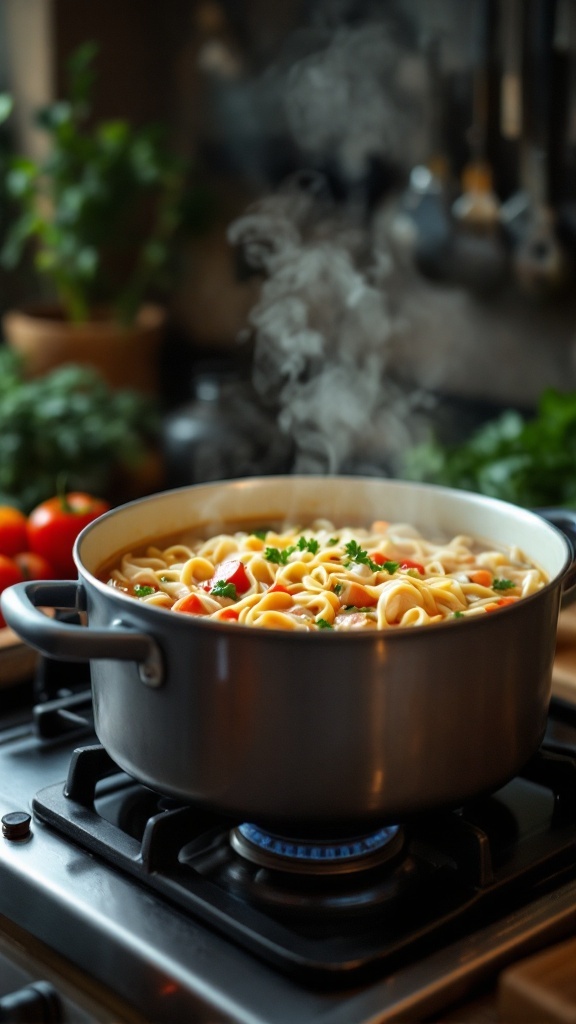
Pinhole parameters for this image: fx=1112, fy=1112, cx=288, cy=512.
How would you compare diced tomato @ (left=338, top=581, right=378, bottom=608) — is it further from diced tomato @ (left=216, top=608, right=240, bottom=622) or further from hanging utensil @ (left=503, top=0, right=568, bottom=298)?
hanging utensil @ (left=503, top=0, right=568, bottom=298)

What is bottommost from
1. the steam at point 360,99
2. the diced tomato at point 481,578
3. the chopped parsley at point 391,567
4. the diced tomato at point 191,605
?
the diced tomato at point 481,578

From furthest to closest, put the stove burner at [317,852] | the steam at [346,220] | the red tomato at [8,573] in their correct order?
the steam at [346,220]
the red tomato at [8,573]
the stove burner at [317,852]

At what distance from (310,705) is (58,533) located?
1212 millimetres

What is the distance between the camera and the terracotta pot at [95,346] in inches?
133

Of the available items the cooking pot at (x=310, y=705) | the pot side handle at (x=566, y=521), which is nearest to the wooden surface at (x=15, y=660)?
the cooking pot at (x=310, y=705)

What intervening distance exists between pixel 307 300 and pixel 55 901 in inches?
91.6

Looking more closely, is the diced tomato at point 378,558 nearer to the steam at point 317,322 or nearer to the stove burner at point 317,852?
the stove burner at point 317,852

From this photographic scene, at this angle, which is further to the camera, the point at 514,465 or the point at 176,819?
the point at 514,465

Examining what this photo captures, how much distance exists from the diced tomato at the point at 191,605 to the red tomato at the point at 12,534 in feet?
3.14

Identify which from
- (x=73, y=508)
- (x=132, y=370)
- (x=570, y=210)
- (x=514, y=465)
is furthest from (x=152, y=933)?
(x=132, y=370)

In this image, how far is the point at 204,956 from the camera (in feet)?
3.07

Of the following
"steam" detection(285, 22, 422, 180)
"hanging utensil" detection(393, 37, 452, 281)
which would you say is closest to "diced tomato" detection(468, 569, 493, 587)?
"hanging utensil" detection(393, 37, 452, 281)

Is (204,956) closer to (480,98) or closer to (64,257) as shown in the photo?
(480,98)

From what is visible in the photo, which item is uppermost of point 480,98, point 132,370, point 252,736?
point 480,98
